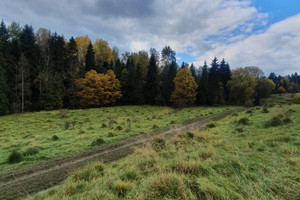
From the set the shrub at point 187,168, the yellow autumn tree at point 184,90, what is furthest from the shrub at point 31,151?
the yellow autumn tree at point 184,90

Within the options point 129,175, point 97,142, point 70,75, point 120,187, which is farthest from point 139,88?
point 120,187

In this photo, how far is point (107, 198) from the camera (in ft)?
9.32

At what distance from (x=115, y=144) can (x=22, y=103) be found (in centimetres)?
2979

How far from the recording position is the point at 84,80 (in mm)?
33719

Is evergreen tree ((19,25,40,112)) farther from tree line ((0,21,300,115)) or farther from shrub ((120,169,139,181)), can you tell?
shrub ((120,169,139,181))

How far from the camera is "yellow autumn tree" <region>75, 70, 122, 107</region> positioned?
33.4 metres

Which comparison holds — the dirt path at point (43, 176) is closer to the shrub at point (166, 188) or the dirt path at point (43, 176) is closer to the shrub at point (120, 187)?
the shrub at point (120, 187)

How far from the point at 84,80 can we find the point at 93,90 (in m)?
3.24

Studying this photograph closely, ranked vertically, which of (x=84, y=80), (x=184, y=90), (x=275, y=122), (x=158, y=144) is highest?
(x=84, y=80)

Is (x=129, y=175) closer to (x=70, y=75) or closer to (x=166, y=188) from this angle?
(x=166, y=188)

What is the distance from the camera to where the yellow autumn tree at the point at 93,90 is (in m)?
33.4

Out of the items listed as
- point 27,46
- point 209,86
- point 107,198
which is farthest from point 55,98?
point 209,86

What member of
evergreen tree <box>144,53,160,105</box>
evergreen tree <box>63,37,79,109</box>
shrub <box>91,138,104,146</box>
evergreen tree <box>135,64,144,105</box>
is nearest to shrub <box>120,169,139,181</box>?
shrub <box>91,138,104,146</box>

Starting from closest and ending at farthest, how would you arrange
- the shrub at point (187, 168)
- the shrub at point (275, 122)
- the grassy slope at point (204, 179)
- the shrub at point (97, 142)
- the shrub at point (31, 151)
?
the grassy slope at point (204, 179) < the shrub at point (187, 168) < the shrub at point (31, 151) < the shrub at point (275, 122) < the shrub at point (97, 142)
